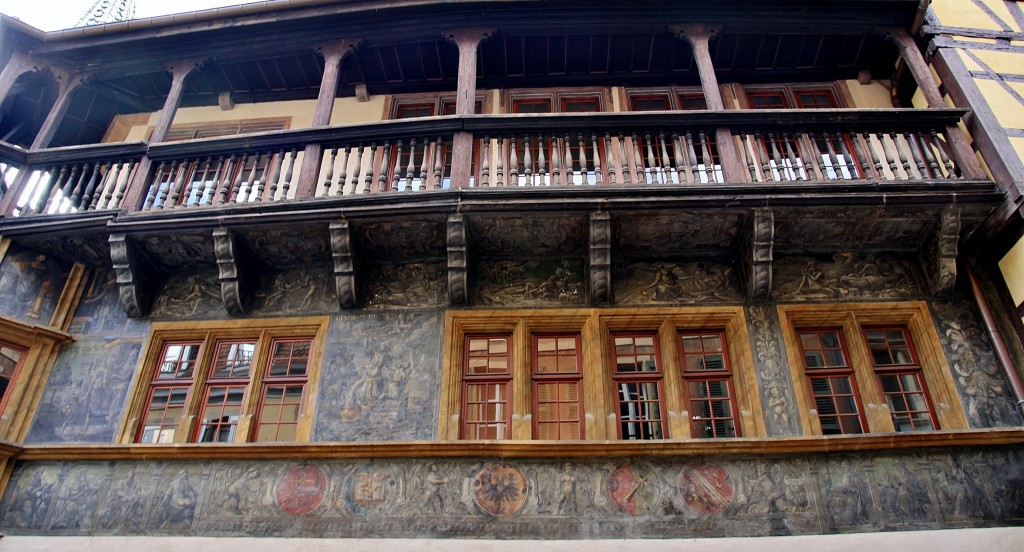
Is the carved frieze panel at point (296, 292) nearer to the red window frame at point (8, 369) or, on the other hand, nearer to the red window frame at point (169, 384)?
the red window frame at point (169, 384)

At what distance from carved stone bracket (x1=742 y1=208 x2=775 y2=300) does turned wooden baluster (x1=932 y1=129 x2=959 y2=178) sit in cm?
216

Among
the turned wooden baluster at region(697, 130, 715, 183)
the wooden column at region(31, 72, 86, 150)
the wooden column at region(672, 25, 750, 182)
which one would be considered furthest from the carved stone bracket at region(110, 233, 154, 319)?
the wooden column at region(672, 25, 750, 182)

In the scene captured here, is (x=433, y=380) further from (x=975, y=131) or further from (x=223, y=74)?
(x=975, y=131)

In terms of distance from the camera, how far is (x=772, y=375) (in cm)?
725

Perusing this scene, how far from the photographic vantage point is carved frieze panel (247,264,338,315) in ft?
26.3

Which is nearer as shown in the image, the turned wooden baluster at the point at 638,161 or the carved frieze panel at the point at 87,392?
the carved frieze panel at the point at 87,392

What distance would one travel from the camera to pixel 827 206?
7480mm

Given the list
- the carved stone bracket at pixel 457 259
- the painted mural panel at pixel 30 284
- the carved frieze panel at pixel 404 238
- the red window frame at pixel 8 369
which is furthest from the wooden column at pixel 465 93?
the red window frame at pixel 8 369

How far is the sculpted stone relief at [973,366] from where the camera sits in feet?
22.8

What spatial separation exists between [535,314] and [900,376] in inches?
151

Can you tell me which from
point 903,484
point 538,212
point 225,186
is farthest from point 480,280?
point 903,484

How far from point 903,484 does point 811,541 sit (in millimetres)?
1112

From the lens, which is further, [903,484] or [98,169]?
[98,169]

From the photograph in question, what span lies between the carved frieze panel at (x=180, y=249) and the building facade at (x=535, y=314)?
40 millimetres
